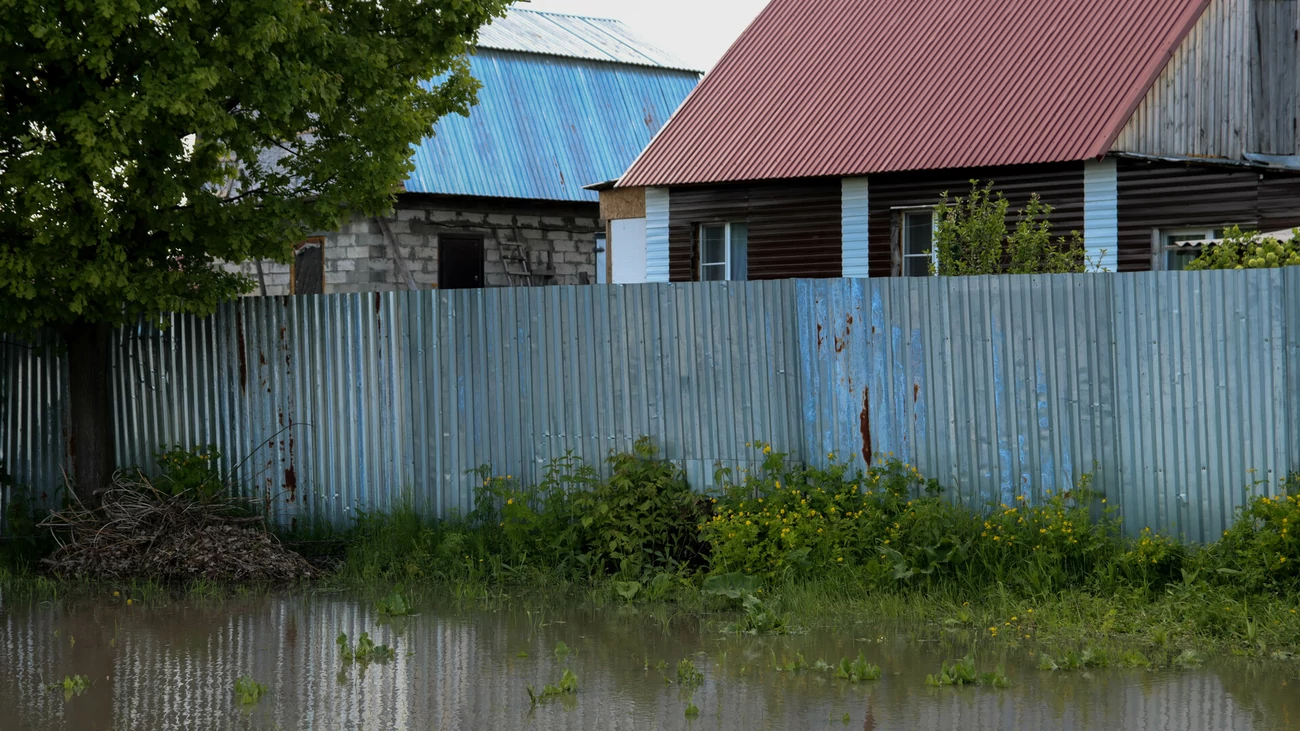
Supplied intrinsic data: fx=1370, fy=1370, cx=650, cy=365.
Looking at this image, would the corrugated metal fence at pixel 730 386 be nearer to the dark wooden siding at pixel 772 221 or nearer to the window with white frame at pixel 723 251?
the dark wooden siding at pixel 772 221

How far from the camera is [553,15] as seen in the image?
101 feet

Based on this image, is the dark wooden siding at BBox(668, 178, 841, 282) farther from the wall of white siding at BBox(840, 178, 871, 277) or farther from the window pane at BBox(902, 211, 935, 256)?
the window pane at BBox(902, 211, 935, 256)

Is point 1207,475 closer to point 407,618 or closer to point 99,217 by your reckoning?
point 407,618

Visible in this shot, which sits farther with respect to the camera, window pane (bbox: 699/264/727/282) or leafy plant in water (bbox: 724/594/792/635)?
window pane (bbox: 699/264/727/282)

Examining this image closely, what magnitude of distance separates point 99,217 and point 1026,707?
660 cm

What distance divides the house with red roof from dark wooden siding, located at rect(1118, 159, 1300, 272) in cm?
2

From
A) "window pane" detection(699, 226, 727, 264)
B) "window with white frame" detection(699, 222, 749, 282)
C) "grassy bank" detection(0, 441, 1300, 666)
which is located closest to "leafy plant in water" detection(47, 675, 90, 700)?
"grassy bank" detection(0, 441, 1300, 666)

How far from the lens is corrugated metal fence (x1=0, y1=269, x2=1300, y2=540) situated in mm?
7965

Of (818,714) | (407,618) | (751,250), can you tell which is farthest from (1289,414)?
(751,250)

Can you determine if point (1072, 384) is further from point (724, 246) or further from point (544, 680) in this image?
point (724, 246)

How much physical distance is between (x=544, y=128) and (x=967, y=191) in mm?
10335

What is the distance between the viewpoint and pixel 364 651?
24.2 feet

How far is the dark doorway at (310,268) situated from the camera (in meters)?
24.0

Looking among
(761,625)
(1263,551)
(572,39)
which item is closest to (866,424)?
(761,625)
